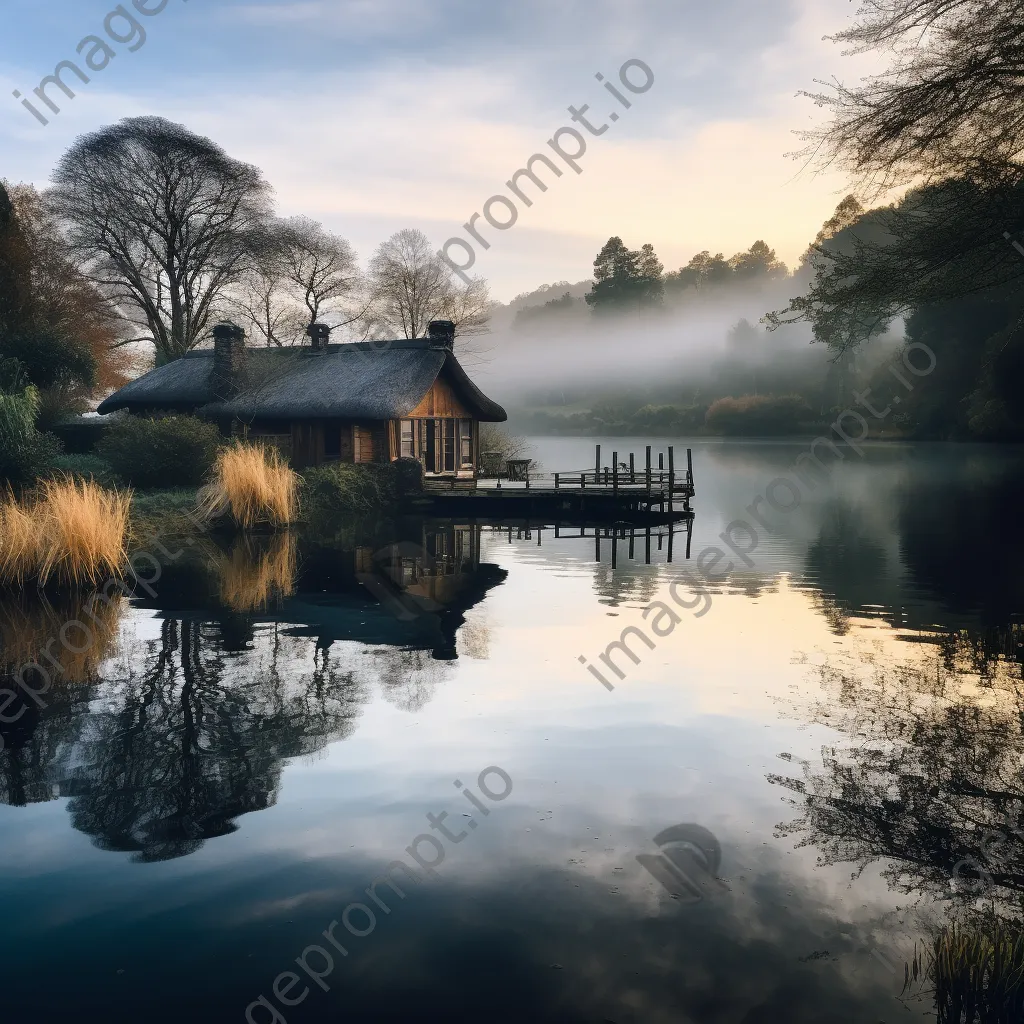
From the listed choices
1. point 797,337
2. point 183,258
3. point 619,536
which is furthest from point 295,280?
point 797,337

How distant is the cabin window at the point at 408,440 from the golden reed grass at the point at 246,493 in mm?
9476

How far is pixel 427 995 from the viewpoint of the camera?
16.5ft

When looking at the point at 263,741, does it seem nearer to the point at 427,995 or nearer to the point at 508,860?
the point at 508,860

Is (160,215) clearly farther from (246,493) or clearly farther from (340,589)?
(340,589)

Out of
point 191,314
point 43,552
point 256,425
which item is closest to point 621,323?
point 191,314

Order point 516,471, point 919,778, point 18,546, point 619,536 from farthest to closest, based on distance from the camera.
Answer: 1. point 516,471
2. point 619,536
3. point 18,546
4. point 919,778

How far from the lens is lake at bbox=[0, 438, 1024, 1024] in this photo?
5207mm

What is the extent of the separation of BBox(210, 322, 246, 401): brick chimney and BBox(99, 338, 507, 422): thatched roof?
244 millimetres

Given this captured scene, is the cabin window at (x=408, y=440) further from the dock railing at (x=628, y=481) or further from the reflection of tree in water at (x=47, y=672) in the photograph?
the reflection of tree in water at (x=47, y=672)

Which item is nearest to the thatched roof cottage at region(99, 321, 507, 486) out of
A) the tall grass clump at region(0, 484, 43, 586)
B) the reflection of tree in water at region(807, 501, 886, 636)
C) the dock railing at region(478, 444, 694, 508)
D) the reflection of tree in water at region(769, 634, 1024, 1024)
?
the dock railing at region(478, 444, 694, 508)

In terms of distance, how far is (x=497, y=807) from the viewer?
7445mm

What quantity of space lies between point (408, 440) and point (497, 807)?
27.9 m

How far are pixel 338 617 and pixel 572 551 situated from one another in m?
10.2

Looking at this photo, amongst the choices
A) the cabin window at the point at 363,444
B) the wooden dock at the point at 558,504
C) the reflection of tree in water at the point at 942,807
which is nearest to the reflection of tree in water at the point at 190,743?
the reflection of tree in water at the point at 942,807
